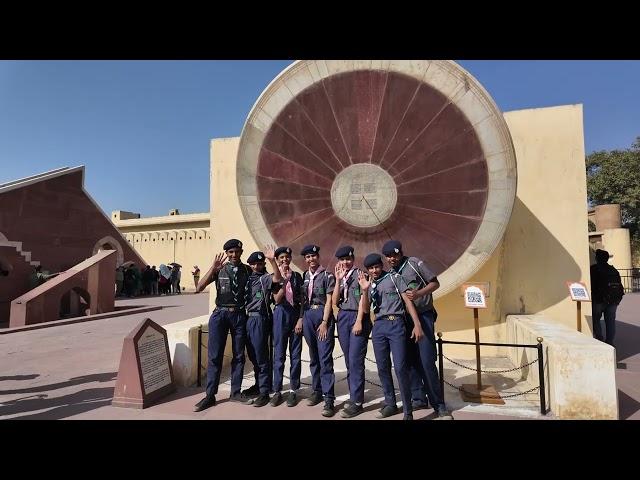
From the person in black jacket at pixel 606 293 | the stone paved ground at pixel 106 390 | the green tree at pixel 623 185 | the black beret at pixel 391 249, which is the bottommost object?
the stone paved ground at pixel 106 390

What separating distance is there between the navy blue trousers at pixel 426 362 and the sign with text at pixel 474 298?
785 millimetres

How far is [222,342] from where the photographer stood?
4.34 meters

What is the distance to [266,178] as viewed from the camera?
22.9ft

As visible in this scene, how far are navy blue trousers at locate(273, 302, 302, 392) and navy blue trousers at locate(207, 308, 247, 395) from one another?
372 millimetres

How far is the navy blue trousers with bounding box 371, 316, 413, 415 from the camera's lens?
369 centimetres

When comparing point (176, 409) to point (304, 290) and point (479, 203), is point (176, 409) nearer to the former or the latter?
point (304, 290)

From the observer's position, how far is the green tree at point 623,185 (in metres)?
25.0

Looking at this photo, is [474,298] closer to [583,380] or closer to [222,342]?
[583,380]

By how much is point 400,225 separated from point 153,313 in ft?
33.5

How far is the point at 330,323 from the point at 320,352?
0.32 metres

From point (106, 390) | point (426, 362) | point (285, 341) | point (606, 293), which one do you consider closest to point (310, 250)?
point (285, 341)

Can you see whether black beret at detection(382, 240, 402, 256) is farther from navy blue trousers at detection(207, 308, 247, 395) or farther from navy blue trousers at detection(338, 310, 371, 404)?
navy blue trousers at detection(207, 308, 247, 395)

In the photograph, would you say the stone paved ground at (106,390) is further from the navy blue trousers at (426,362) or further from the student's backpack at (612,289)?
the student's backpack at (612,289)

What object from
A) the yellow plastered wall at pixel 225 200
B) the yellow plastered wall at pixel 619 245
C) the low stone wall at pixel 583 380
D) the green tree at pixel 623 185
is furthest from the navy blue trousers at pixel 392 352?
the green tree at pixel 623 185
